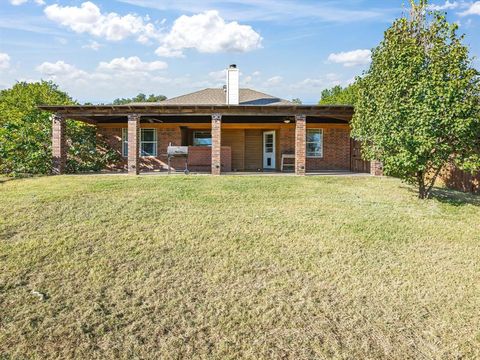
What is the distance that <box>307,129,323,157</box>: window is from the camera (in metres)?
17.2

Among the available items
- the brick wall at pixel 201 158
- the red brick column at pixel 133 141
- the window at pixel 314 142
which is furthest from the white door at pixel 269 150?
the red brick column at pixel 133 141

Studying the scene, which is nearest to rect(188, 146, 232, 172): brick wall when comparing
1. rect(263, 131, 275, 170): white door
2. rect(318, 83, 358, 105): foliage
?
rect(263, 131, 275, 170): white door

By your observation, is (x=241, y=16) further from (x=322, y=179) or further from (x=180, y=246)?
(x=180, y=246)

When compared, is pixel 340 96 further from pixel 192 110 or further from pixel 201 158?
pixel 192 110

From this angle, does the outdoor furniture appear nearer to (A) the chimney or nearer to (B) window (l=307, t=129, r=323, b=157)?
(B) window (l=307, t=129, r=323, b=157)

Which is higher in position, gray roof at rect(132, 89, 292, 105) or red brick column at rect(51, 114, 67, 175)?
gray roof at rect(132, 89, 292, 105)

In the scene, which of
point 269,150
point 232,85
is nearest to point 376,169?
point 269,150

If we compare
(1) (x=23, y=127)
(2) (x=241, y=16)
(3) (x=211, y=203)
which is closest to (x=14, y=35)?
(1) (x=23, y=127)

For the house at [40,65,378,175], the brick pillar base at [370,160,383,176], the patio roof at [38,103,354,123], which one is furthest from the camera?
the house at [40,65,378,175]

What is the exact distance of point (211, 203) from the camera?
8.52 m

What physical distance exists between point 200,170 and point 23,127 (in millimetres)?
7490

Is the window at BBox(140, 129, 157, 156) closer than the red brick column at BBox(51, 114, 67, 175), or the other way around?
the red brick column at BBox(51, 114, 67, 175)

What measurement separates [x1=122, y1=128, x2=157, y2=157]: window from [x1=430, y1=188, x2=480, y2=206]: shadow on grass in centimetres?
1223

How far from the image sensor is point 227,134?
18.1 m
